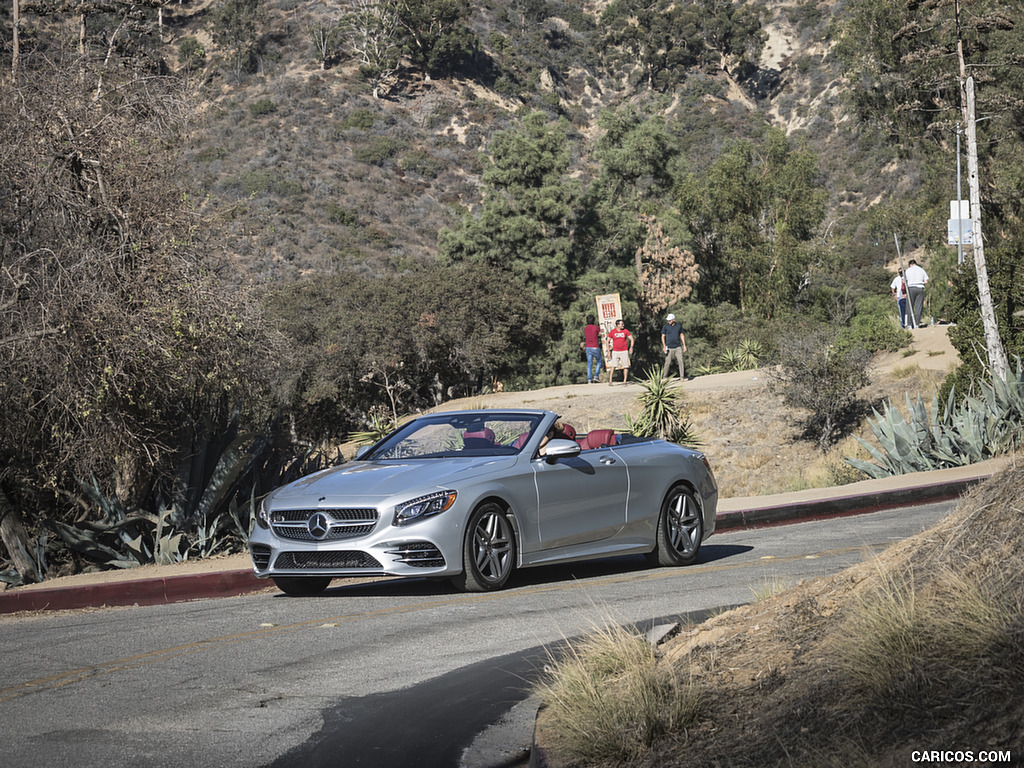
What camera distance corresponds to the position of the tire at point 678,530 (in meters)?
11.5

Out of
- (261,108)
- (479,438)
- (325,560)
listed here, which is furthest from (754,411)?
(261,108)

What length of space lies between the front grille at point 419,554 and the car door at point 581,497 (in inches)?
46.5

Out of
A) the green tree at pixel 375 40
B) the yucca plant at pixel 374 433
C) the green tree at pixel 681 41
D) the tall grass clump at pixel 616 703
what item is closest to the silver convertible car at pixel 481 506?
the tall grass clump at pixel 616 703

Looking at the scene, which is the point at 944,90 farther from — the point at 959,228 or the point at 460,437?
the point at 460,437

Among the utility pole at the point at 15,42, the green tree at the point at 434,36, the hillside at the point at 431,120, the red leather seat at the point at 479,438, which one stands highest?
the green tree at the point at 434,36

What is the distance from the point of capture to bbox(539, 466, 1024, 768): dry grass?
3.81 m

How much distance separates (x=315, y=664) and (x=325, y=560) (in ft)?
7.08

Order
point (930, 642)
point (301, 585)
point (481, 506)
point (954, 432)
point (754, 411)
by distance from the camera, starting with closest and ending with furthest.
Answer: point (930, 642), point (481, 506), point (301, 585), point (954, 432), point (754, 411)

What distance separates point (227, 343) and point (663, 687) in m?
9.80

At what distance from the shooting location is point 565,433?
37.3 ft

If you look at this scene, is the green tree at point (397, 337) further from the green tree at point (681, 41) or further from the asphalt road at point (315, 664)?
the green tree at point (681, 41)

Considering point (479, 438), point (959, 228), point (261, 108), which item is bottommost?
point (479, 438)

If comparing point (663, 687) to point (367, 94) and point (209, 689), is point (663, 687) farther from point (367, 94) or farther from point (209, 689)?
point (367, 94)

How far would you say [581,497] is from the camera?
10570 millimetres
